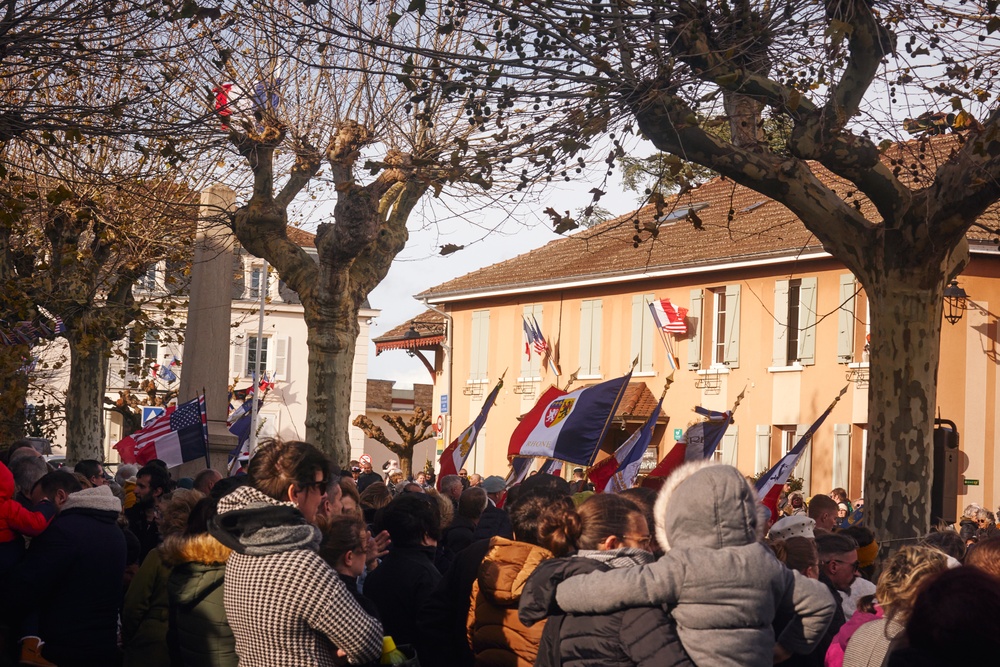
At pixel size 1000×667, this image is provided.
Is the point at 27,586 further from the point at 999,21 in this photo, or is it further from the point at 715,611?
the point at 999,21

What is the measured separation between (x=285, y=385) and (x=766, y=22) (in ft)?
183

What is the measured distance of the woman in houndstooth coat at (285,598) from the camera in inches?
193

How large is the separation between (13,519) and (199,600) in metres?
1.76

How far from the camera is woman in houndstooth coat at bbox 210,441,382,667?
4.91 metres


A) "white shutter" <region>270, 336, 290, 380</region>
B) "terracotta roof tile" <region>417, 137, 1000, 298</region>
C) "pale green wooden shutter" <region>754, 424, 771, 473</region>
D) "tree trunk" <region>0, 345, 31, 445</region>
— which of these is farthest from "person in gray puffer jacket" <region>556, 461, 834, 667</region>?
"white shutter" <region>270, 336, 290, 380</region>

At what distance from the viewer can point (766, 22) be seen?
957 centimetres

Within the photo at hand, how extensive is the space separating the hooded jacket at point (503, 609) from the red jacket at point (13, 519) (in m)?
2.57

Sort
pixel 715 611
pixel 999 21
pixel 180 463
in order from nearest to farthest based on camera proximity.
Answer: pixel 715 611, pixel 999 21, pixel 180 463

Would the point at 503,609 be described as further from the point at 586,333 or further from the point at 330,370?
the point at 586,333

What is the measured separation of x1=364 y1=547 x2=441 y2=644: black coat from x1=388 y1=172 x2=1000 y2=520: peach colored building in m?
17.6

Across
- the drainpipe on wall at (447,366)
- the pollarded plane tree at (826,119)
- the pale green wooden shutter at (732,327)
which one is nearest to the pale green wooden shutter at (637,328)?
the pale green wooden shutter at (732,327)

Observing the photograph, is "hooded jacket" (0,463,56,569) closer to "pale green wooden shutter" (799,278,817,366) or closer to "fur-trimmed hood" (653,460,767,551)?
"fur-trimmed hood" (653,460,767,551)

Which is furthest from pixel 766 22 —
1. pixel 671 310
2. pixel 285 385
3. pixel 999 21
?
pixel 285 385

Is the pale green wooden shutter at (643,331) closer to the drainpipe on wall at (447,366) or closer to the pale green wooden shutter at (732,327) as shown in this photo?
the pale green wooden shutter at (732,327)
